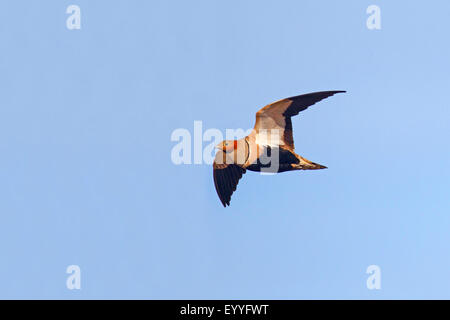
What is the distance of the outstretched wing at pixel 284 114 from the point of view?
25938 millimetres

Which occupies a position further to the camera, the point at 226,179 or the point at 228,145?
the point at 226,179

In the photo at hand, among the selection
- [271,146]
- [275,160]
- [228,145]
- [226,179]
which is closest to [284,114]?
[271,146]

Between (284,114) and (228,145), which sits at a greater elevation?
(284,114)

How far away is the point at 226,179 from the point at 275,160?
91.0 inches

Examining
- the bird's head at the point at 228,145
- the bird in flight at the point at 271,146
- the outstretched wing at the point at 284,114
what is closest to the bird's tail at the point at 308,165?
the bird in flight at the point at 271,146

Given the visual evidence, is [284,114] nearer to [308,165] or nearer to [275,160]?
[275,160]

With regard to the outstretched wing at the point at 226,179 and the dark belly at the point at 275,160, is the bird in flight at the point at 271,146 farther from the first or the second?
the outstretched wing at the point at 226,179

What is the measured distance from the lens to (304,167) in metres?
26.6

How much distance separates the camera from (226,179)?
2831cm

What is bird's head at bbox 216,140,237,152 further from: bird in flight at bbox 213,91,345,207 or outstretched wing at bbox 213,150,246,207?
outstretched wing at bbox 213,150,246,207

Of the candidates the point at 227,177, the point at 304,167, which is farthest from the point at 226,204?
the point at 304,167
